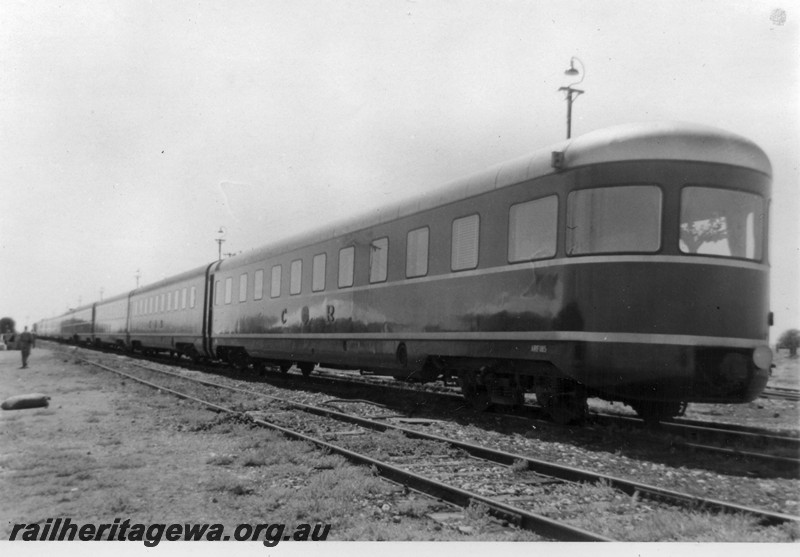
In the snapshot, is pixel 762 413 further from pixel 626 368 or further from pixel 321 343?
pixel 321 343

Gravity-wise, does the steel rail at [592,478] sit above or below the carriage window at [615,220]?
below

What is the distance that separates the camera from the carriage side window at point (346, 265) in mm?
13062

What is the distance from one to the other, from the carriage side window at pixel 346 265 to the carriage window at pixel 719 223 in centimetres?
660

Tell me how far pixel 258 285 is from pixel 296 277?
254 centimetres

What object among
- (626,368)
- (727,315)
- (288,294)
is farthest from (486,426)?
(288,294)

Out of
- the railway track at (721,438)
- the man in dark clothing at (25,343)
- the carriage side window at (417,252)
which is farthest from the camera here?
the man in dark clothing at (25,343)

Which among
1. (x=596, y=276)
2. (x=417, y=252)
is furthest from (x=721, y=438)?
(x=417, y=252)

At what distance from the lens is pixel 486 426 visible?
9117 millimetres

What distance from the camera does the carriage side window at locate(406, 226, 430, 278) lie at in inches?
423

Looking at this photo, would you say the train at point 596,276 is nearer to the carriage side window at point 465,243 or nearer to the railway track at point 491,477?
the carriage side window at point 465,243

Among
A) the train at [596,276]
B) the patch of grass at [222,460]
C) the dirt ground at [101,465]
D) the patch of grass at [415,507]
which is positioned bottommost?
the dirt ground at [101,465]

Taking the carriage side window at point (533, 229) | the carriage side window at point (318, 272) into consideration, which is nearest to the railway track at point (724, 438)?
the carriage side window at point (533, 229)

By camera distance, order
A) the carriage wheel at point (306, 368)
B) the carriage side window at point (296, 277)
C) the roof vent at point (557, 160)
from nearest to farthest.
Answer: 1. the roof vent at point (557, 160)
2. the carriage side window at point (296, 277)
3. the carriage wheel at point (306, 368)

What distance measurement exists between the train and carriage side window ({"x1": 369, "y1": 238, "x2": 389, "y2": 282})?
0.29 meters
